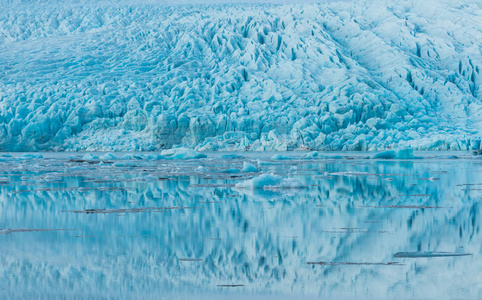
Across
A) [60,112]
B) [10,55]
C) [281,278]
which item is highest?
[10,55]

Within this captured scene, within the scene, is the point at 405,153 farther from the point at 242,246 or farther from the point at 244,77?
the point at 242,246

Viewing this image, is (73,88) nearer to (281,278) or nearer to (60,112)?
(60,112)

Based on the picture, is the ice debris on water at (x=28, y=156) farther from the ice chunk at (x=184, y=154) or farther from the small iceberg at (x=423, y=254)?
the small iceberg at (x=423, y=254)

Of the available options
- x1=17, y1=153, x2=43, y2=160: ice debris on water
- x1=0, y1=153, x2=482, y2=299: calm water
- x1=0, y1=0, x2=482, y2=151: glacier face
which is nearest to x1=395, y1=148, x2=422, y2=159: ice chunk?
x1=0, y1=0, x2=482, y2=151: glacier face

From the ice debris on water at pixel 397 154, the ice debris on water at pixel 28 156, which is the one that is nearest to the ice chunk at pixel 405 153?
the ice debris on water at pixel 397 154

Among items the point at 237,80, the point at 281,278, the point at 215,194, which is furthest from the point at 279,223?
the point at 237,80

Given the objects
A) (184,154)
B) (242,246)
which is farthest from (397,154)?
(242,246)

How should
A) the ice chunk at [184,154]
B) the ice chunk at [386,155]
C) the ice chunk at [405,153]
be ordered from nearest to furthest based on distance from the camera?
the ice chunk at [386,155], the ice chunk at [405,153], the ice chunk at [184,154]
